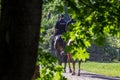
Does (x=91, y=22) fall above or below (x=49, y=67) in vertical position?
above

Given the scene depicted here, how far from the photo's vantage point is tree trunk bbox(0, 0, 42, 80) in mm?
2777

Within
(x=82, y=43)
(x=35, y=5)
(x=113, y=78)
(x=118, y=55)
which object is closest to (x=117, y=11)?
(x=82, y=43)

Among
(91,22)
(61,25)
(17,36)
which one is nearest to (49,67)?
(91,22)

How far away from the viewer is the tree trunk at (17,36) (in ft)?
9.11

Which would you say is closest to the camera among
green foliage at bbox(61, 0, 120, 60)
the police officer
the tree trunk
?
the tree trunk

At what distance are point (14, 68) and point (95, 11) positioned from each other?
1.83 m

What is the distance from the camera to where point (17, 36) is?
9.23ft

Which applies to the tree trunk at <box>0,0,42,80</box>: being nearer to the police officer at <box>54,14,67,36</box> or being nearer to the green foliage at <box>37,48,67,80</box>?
the green foliage at <box>37,48,67,80</box>

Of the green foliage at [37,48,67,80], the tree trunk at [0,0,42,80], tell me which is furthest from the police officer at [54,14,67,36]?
the tree trunk at [0,0,42,80]

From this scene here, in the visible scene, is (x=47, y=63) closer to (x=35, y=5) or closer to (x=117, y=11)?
(x=117, y=11)

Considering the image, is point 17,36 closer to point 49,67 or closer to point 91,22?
point 91,22

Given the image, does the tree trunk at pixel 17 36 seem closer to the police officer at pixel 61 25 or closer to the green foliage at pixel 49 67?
the green foliage at pixel 49 67

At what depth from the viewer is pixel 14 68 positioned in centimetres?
279

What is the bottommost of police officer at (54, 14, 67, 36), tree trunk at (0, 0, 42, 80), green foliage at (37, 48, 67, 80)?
green foliage at (37, 48, 67, 80)
